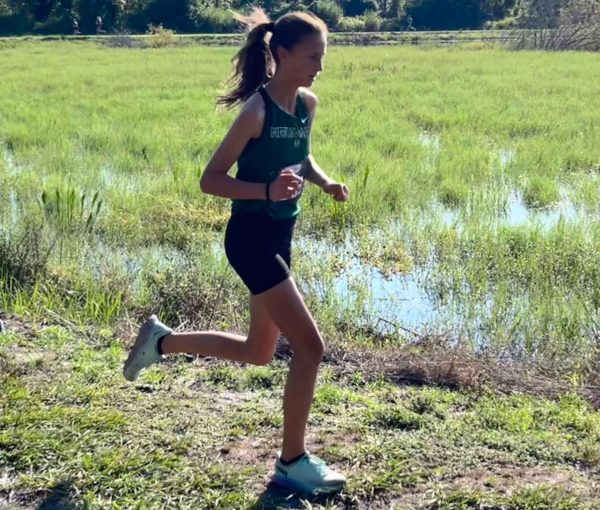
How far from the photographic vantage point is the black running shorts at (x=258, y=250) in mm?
2654

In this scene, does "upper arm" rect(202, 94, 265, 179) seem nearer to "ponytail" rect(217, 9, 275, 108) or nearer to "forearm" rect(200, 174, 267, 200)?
"forearm" rect(200, 174, 267, 200)

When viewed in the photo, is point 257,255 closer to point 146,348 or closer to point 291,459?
point 291,459

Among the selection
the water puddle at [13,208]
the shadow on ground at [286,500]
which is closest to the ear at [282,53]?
the shadow on ground at [286,500]

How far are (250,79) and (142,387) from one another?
1.38 meters

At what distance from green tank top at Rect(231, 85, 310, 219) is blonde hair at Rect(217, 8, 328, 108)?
0.15 meters

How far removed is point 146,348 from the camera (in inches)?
127

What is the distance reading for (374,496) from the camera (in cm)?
272

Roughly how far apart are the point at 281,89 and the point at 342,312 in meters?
2.72

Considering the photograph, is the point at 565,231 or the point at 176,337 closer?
the point at 176,337

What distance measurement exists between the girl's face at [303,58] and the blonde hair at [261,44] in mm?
16

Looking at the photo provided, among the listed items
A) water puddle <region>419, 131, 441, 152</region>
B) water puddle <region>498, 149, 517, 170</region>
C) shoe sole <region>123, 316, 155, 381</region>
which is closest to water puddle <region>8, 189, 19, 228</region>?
shoe sole <region>123, 316, 155, 381</region>

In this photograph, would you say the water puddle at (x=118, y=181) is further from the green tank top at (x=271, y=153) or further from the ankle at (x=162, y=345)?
the green tank top at (x=271, y=153)

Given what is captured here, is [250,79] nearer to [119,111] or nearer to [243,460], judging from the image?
[243,460]

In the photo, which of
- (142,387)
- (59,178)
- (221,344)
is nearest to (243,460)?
(221,344)
